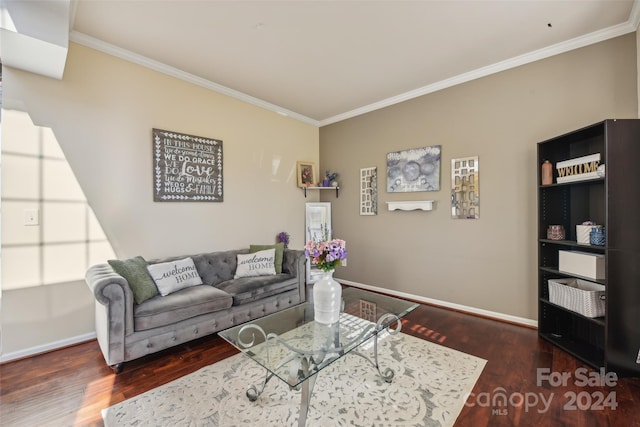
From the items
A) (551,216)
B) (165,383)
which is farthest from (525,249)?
(165,383)

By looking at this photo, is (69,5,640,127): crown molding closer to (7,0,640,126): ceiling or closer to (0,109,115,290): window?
(7,0,640,126): ceiling

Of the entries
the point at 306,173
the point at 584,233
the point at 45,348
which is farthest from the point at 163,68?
the point at 584,233

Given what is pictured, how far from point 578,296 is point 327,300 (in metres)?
2.17

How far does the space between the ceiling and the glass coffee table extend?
2.53m

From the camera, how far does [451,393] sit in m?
1.96

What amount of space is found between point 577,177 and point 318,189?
360 cm

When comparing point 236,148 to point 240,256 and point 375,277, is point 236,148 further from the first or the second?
point 375,277

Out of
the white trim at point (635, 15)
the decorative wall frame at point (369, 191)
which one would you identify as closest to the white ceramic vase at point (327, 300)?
the decorative wall frame at point (369, 191)

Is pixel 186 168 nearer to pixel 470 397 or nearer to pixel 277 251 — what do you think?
pixel 277 251

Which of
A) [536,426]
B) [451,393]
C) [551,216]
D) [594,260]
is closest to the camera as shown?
[536,426]

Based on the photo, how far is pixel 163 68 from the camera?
327cm

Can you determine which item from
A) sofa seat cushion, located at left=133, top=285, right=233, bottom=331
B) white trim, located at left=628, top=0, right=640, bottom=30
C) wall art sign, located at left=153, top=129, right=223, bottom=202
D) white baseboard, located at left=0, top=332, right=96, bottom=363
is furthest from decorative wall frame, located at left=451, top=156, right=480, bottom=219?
white baseboard, located at left=0, top=332, right=96, bottom=363

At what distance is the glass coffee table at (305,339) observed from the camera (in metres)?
1.55

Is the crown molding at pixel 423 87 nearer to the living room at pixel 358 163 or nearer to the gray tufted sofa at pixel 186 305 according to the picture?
the living room at pixel 358 163
